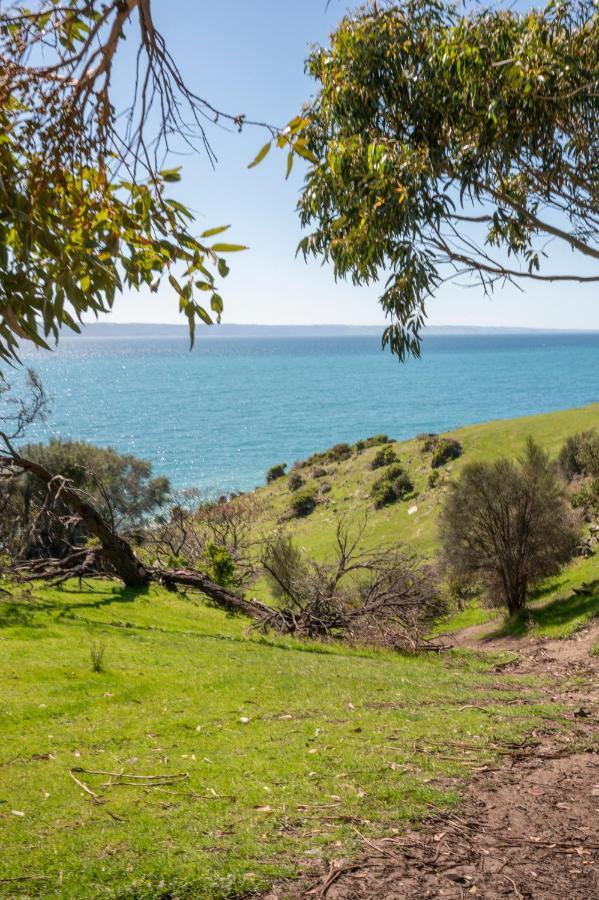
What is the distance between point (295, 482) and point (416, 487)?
16.1 metres

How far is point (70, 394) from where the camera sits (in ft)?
573

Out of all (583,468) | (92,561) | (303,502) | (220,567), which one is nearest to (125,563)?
(92,561)

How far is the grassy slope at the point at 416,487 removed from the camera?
4334 centimetres

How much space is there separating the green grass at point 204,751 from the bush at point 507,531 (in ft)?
47.6

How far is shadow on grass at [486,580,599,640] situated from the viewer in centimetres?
2114

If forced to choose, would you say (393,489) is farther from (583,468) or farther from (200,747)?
(200,747)

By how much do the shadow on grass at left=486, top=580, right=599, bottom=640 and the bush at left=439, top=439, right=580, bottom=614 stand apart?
70.2 inches

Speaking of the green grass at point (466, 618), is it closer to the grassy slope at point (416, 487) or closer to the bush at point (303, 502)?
the grassy slope at point (416, 487)

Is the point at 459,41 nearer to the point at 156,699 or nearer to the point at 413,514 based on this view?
the point at 156,699

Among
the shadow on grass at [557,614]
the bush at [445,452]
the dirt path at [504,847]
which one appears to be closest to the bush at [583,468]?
the shadow on grass at [557,614]

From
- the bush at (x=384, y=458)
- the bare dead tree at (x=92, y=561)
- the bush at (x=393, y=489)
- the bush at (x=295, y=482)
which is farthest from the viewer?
the bush at (x=295, y=482)

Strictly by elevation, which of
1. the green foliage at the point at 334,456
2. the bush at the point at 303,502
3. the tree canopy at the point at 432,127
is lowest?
the bush at the point at 303,502

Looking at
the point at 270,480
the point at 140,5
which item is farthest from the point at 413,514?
the point at 140,5

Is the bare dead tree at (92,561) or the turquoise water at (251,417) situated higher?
the bare dead tree at (92,561)
